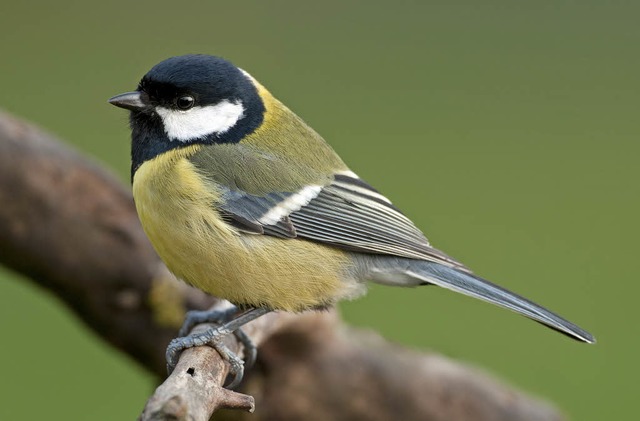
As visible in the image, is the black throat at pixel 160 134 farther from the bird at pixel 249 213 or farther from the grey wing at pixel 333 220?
the grey wing at pixel 333 220

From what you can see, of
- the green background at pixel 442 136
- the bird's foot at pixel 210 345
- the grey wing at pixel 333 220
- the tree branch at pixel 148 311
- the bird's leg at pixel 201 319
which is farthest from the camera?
the green background at pixel 442 136

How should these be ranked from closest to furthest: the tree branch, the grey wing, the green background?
the grey wing
the tree branch
the green background

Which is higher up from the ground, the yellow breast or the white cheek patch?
the white cheek patch

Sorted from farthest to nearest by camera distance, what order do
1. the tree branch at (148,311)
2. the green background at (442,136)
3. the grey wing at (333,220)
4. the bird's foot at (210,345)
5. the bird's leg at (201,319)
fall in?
the green background at (442,136) < the tree branch at (148,311) < the bird's leg at (201,319) < the grey wing at (333,220) < the bird's foot at (210,345)

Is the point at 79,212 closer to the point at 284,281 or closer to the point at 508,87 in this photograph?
the point at 284,281

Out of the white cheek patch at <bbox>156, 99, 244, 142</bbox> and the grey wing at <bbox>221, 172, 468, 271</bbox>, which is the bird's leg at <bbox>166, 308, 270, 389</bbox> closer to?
the grey wing at <bbox>221, 172, 468, 271</bbox>

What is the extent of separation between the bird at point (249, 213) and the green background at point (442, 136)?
1.51m

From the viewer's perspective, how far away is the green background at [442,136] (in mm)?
3727

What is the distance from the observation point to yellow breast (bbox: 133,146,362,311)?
2.06 metres

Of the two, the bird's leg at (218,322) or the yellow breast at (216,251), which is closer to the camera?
the yellow breast at (216,251)

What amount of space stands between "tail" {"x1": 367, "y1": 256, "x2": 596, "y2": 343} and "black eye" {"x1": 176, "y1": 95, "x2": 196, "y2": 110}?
1.70ft

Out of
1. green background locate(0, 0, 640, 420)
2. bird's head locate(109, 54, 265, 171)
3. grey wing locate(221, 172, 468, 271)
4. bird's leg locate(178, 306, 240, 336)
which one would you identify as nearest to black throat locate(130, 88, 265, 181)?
bird's head locate(109, 54, 265, 171)

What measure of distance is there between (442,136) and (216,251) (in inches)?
129

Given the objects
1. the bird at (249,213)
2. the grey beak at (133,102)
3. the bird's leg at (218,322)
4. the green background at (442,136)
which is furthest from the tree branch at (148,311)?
the green background at (442,136)
